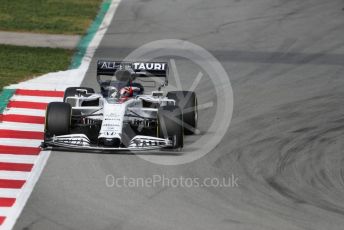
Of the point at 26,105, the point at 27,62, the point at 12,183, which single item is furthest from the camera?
the point at 27,62

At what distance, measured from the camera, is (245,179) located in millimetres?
15930

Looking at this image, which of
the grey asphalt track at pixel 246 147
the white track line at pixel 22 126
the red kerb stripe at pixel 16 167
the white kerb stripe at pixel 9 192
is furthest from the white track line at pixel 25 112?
the white kerb stripe at pixel 9 192

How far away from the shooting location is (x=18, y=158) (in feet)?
55.5

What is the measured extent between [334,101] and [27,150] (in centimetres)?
727

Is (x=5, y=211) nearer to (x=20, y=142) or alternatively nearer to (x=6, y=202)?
(x=6, y=202)

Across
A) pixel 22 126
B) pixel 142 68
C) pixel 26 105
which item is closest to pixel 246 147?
pixel 142 68

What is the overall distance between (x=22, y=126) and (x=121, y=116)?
8.62 ft

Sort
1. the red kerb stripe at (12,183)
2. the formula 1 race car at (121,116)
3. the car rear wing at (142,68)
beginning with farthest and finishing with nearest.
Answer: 1. the car rear wing at (142,68)
2. the formula 1 race car at (121,116)
3. the red kerb stripe at (12,183)

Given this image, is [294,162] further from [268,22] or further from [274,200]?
[268,22]

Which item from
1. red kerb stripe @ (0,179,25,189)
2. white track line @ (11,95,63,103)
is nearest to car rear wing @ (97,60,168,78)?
white track line @ (11,95,63,103)

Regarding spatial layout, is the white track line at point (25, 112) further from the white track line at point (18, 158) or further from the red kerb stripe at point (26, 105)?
the white track line at point (18, 158)

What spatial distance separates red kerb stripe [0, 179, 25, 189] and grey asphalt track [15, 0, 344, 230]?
37 cm

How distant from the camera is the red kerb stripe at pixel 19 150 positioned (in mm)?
17203

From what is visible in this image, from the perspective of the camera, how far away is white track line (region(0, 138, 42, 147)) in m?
17.7
